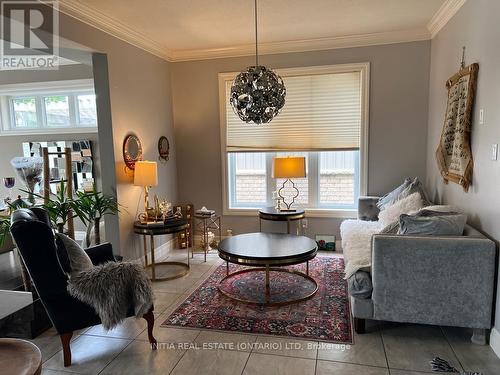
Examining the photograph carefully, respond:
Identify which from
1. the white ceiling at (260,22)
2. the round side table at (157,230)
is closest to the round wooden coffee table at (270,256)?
the round side table at (157,230)

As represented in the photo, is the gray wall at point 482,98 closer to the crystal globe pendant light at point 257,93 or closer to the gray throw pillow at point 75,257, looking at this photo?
the crystal globe pendant light at point 257,93

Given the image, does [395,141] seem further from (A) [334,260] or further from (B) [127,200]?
(B) [127,200]

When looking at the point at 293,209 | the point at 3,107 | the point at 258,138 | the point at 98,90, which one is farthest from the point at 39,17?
the point at 3,107

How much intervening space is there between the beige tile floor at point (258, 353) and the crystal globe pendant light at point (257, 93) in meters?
1.82

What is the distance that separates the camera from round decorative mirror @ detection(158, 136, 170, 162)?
460 centimetres

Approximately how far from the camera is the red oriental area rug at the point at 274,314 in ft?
8.75

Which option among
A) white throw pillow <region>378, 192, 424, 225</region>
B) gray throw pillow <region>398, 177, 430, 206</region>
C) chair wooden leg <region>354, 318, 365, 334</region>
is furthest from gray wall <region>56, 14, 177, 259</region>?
gray throw pillow <region>398, 177, 430, 206</region>

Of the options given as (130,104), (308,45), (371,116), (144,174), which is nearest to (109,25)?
(130,104)

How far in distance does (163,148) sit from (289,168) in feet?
5.69

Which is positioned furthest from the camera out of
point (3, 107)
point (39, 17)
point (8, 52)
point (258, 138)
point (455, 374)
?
point (3, 107)

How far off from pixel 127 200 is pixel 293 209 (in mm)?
2058

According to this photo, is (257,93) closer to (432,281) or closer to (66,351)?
(432,281)

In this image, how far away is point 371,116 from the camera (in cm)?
439

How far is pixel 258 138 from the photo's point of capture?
4836 mm
